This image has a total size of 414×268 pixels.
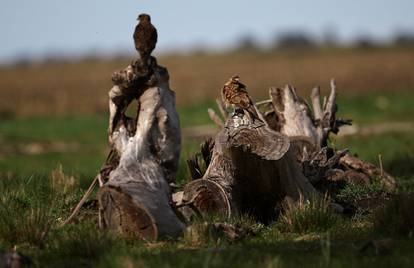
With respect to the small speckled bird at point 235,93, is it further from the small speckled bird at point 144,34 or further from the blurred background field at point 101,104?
the blurred background field at point 101,104

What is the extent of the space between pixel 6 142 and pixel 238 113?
1910 cm

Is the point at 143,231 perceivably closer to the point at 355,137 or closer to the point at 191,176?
the point at 191,176

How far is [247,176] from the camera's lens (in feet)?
28.2

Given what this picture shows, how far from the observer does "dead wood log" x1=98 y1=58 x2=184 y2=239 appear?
7.61 metres

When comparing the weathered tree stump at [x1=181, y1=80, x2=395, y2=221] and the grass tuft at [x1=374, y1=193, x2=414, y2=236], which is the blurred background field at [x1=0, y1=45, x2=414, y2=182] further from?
the grass tuft at [x1=374, y1=193, x2=414, y2=236]

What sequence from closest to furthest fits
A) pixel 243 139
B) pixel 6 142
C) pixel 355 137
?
pixel 243 139, pixel 355 137, pixel 6 142

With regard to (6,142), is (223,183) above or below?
above

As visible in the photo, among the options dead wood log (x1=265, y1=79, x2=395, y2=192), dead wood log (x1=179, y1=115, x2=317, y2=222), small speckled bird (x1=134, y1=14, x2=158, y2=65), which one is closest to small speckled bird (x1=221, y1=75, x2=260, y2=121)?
dead wood log (x1=179, y1=115, x2=317, y2=222)

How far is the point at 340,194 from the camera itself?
963cm

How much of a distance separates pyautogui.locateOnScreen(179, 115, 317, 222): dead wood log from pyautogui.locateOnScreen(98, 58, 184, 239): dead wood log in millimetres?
438

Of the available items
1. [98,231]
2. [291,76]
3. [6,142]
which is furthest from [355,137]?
[291,76]

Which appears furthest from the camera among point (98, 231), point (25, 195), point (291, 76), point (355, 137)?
point (291, 76)

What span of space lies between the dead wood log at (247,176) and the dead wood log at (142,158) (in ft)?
1.44

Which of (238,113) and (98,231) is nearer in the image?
(98,231)
